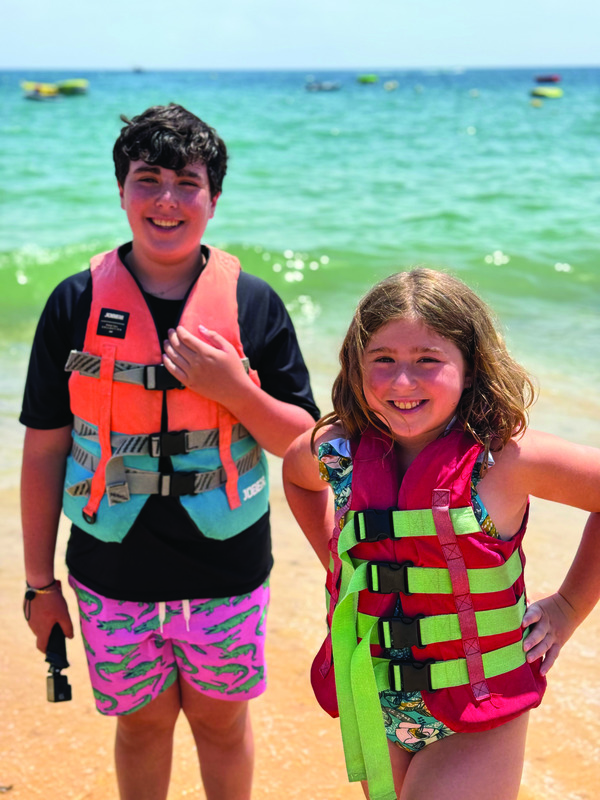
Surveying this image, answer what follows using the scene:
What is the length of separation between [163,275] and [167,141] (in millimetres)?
358

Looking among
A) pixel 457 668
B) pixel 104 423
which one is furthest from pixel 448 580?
pixel 104 423

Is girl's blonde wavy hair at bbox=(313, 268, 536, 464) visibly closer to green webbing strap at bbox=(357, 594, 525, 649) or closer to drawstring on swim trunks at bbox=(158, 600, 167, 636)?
green webbing strap at bbox=(357, 594, 525, 649)

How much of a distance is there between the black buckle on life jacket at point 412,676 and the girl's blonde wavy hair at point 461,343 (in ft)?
1.52

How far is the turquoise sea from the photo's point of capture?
7566mm

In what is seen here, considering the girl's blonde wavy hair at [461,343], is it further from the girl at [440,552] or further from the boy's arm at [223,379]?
the boy's arm at [223,379]

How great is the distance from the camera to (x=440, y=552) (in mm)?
1783

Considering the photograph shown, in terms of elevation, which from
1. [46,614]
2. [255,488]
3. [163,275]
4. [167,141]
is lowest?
[46,614]

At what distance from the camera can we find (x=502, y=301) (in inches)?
378

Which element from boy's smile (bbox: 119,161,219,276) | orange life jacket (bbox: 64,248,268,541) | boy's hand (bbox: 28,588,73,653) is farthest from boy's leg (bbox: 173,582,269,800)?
boy's smile (bbox: 119,161,219,276)

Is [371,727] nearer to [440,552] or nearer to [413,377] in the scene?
[440,552]

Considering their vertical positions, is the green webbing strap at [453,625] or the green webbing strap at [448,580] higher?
the green webbing strap at [448,580]

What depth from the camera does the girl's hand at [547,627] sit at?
187cm

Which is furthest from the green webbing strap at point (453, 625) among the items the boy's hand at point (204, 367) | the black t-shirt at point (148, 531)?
the boy's hand at point (204, 367)

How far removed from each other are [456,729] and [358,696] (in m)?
0.21
